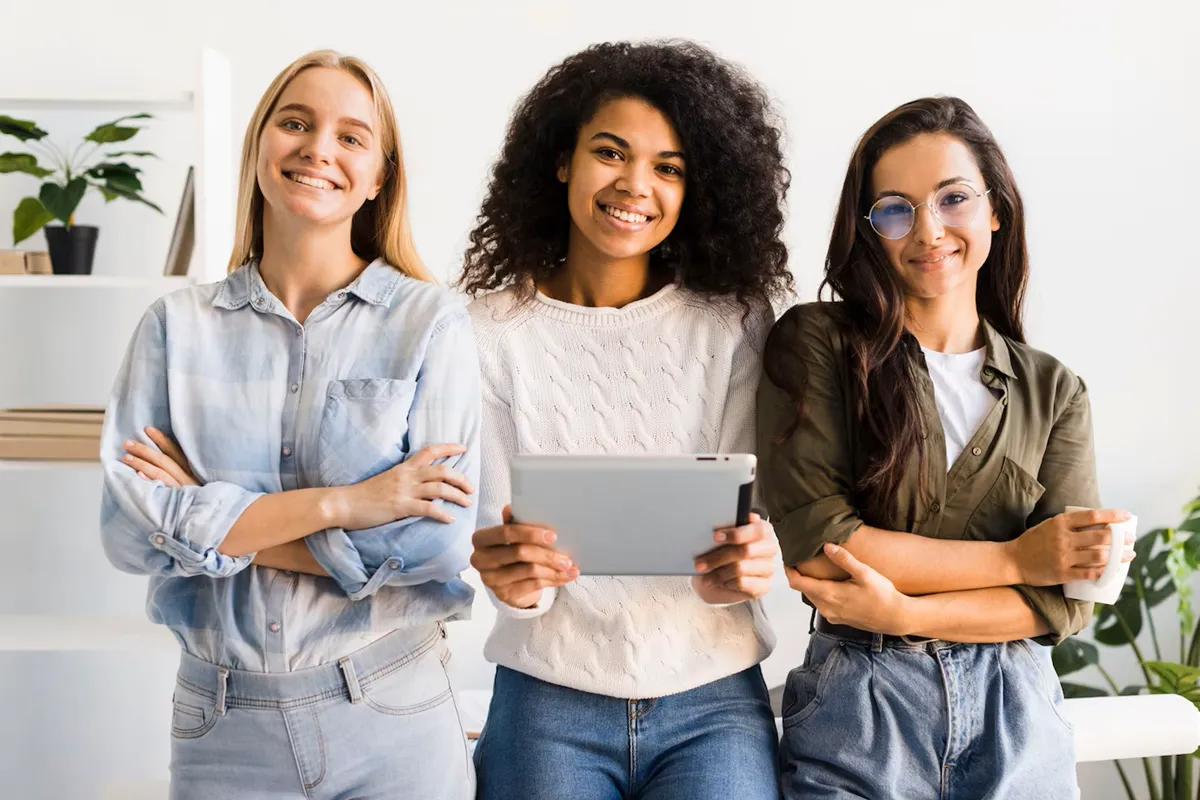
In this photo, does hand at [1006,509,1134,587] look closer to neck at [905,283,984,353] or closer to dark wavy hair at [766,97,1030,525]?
dark wavy hair at [766,97,1030,525]

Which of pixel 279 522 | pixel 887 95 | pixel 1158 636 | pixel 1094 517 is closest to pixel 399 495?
pixel 279 522

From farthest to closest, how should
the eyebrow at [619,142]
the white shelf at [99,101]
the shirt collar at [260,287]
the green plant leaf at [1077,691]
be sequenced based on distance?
the green plant leaf at [1077,691] < the white shelf at [99,101] < the eyebrow at [619,142] < the shirt collar at [260,287]

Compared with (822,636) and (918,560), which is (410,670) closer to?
(822,636)

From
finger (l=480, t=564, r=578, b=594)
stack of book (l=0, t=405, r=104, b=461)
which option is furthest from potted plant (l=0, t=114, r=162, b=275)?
finger (l=480, t=564, r=578, b=594)

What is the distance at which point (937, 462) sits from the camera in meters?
1.71

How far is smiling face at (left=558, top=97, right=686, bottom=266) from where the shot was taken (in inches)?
69.4

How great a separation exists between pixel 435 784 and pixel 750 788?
1.46ft

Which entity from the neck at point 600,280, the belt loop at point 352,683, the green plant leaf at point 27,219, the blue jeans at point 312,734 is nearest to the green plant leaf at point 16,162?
the green plant leaf at point 27,219

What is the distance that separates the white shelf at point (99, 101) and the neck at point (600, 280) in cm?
105

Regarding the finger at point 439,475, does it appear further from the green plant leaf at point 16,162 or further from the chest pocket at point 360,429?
the green plant leaf at point 16,162

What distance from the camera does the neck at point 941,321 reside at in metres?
1.82

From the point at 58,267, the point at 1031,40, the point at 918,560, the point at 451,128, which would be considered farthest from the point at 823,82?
→ the point at 58,267

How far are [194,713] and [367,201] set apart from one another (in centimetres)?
81

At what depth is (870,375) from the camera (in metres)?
1.74
